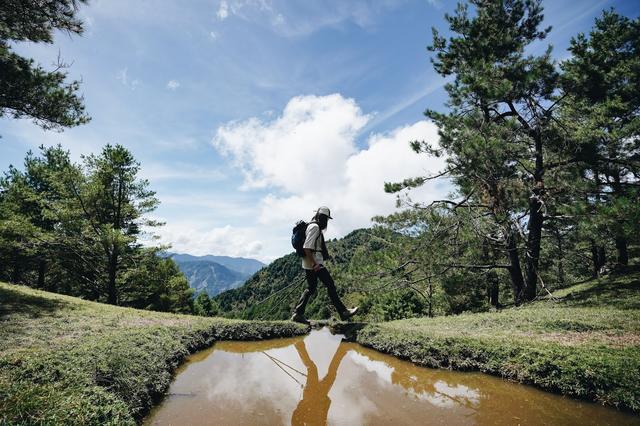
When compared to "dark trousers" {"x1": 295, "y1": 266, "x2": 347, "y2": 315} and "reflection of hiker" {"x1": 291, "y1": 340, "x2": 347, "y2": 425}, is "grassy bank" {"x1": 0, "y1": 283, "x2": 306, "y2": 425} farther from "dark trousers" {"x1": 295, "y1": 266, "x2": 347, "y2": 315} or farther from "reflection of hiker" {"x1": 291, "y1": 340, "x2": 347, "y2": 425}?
"reflection of hiker" {"x1": 291, "y1": 340, "x2": 347, "y2": 425}

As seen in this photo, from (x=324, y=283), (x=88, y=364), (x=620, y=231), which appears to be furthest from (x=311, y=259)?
(x=620, y=231)

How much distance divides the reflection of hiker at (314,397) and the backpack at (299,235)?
2.27 meters

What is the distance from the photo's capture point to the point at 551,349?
4.19 m

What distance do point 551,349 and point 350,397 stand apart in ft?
8.91

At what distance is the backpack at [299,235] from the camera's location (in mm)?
6863

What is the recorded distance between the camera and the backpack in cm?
686

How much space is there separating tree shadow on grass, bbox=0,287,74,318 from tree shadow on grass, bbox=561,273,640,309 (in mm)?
13468

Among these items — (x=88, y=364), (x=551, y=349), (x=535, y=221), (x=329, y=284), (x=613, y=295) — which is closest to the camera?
(x=88, y=364)

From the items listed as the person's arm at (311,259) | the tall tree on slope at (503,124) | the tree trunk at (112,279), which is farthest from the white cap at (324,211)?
the tree trunk at (112,279)

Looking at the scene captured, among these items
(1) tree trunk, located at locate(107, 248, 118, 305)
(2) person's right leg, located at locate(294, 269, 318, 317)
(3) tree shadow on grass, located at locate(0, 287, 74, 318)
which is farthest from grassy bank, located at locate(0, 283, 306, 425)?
(1) tree trunk, located at locate(107, 248, 118, 305)

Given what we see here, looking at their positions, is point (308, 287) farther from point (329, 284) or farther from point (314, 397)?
point (314, 397)

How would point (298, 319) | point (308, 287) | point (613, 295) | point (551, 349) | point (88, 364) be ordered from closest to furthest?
point (88, 364) → point (551, 349) → point (308, 287) → point (298, 319) → point (613, 295)

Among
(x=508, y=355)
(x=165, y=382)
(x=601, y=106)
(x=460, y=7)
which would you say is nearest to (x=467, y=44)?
(x=460, y=7)

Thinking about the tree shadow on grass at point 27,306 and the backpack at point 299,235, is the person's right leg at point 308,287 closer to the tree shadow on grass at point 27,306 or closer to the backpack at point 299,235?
the backpack at point 299,235
